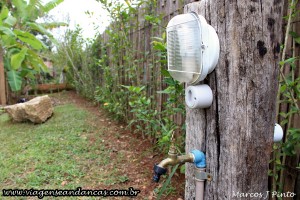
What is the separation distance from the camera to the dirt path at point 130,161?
85.4 inches

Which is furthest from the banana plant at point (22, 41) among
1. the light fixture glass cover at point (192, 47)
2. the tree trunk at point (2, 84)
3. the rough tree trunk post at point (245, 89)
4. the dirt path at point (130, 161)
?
the rough tree trunk post at point (245, 89)

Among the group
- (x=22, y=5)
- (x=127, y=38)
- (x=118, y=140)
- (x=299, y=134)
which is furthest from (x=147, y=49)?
(x=22, y=5)

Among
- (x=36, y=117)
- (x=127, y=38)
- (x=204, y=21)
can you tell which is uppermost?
(x=127, y=38)

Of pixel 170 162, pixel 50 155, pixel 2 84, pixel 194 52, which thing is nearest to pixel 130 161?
pixel 50 155

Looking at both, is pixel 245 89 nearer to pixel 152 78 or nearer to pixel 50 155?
pixel 152 78

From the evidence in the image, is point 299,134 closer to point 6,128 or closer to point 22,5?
point 6,128

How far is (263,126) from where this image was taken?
0.72 m

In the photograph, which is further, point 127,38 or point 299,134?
point 127,38

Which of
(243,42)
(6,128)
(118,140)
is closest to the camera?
(243,42)

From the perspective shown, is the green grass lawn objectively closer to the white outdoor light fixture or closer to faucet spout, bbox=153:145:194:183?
faucet spout, bbox=153:145:194:183

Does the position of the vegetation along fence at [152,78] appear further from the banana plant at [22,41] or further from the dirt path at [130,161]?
the banana plant at [22,41]

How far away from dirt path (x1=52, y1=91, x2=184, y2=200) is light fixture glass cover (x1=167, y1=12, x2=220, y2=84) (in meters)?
1.55

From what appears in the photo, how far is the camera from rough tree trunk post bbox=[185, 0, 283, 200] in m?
0.69

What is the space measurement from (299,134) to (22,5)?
22.7ft
